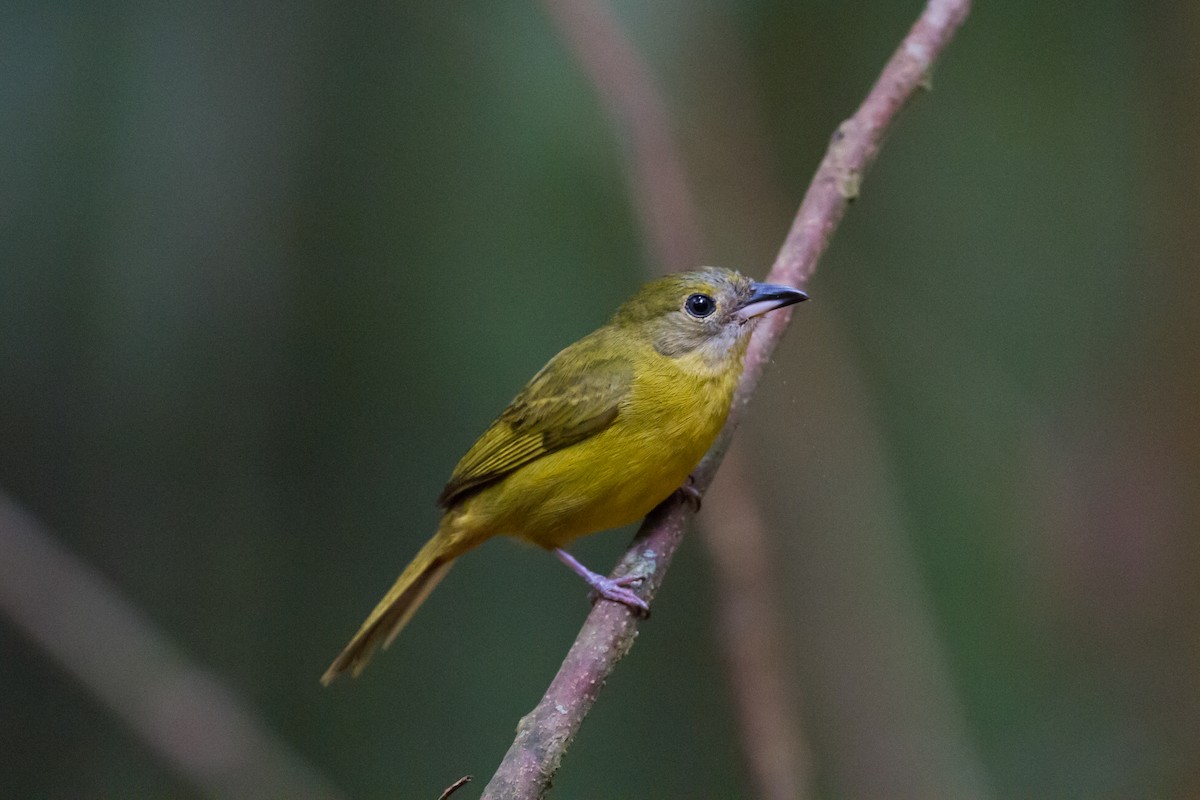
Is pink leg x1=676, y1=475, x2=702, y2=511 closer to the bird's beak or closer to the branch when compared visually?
the branch

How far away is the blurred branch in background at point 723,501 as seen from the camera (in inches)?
138

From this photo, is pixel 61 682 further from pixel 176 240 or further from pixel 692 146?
pixel 692 146

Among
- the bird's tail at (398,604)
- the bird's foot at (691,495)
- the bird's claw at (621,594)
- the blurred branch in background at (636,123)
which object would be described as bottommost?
the bird's tail at (398,604)

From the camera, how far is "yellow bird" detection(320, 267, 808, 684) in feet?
9.71

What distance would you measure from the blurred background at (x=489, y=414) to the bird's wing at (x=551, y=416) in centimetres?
88

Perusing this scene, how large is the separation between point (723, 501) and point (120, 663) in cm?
208

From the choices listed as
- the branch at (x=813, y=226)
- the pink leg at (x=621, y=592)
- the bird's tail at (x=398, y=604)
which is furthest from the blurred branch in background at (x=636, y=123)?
the pink leg at (x=621, y=592)

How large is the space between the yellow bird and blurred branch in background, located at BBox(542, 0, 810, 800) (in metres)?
0.57

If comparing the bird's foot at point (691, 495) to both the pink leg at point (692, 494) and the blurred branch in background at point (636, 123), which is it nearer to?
the pink leg at point (692, 494)

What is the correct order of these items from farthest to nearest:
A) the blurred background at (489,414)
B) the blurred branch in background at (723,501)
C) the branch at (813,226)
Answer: the blurred background at (489,414) → the blurred branch in background at (723,501) → the branch at (813,226)

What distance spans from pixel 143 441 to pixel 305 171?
1283 millimetres

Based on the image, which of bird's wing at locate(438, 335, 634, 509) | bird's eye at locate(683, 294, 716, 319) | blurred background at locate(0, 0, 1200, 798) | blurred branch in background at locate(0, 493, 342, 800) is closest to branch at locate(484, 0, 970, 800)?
bird's eye at locate(683, 294, 716, 319)

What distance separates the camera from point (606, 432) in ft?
10.0

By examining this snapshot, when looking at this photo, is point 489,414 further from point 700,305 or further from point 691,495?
point 691,495
